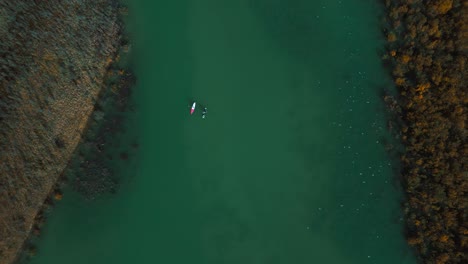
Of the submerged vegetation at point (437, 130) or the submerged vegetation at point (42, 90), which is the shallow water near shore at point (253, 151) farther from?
the submerged vegetation at point (42, 90)

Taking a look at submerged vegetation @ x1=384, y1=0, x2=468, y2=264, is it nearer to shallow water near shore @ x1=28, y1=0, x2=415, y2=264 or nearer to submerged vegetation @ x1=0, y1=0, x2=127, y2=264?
shallow water near shore @ x1=28, y1=0, x2=415, y2=264

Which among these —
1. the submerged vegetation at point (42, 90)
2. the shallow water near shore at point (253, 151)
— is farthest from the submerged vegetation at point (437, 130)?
the submerged vegetation at point (42, 90)

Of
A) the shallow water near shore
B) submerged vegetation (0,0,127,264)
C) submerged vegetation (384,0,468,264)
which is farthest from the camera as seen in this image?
the shallow water near shore

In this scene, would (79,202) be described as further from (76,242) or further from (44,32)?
(44,32)

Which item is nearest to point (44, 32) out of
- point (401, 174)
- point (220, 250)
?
point (220, 250)

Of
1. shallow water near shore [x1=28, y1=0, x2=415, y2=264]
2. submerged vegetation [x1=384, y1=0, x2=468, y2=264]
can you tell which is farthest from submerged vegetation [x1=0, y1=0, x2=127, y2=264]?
submerged vegetation [x1=384, y1=0, x2=468, y2=264]
